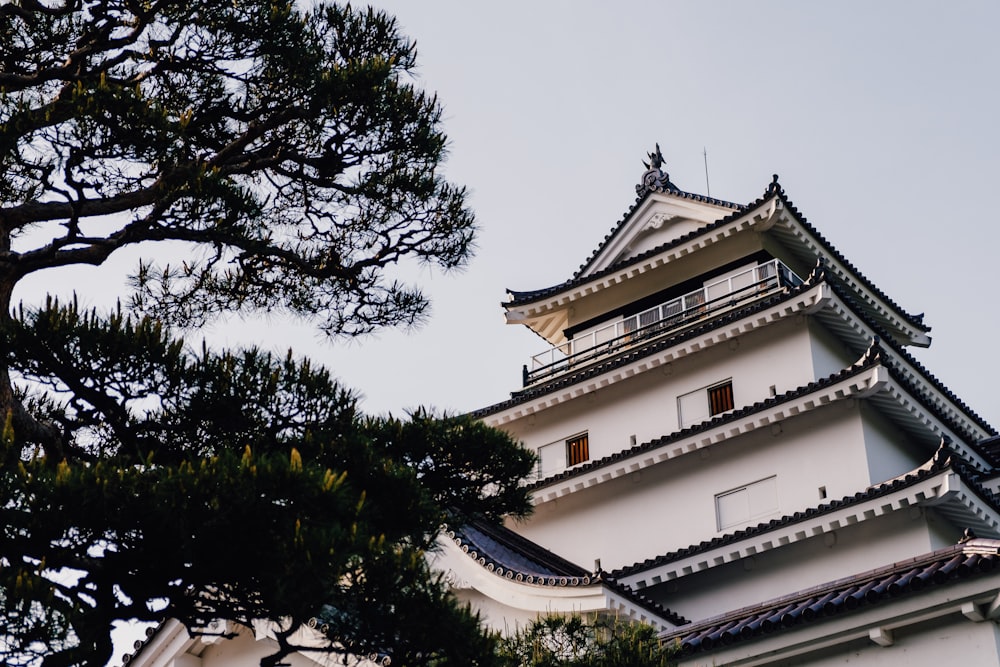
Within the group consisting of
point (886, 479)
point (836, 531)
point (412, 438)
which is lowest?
point (412, 438)

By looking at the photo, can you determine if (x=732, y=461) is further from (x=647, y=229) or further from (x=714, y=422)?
(x=647, y=229)

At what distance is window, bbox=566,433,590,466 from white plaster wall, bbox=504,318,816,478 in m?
0.14

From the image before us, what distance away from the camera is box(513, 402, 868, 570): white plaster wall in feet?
71.6

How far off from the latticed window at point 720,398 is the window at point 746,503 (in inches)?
83.7

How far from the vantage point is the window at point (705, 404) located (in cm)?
2422

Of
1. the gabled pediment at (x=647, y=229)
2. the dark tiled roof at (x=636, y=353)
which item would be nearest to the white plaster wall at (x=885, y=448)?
the dark tiled roof at (x=636, y=353)

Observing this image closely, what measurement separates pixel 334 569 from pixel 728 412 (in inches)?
639

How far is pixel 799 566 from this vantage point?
67.3 ft

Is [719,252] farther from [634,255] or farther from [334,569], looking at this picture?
[334,569]

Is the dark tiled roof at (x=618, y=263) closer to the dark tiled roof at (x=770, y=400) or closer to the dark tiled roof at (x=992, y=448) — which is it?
the dark tiled roof at (x=770, y=400)

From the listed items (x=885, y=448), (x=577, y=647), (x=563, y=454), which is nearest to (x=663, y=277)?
(x=563, y=454)

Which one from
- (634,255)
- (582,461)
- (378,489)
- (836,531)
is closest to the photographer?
(378,489)

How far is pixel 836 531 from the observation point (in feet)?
66.6

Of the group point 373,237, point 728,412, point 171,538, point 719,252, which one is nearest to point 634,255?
point 719,252
